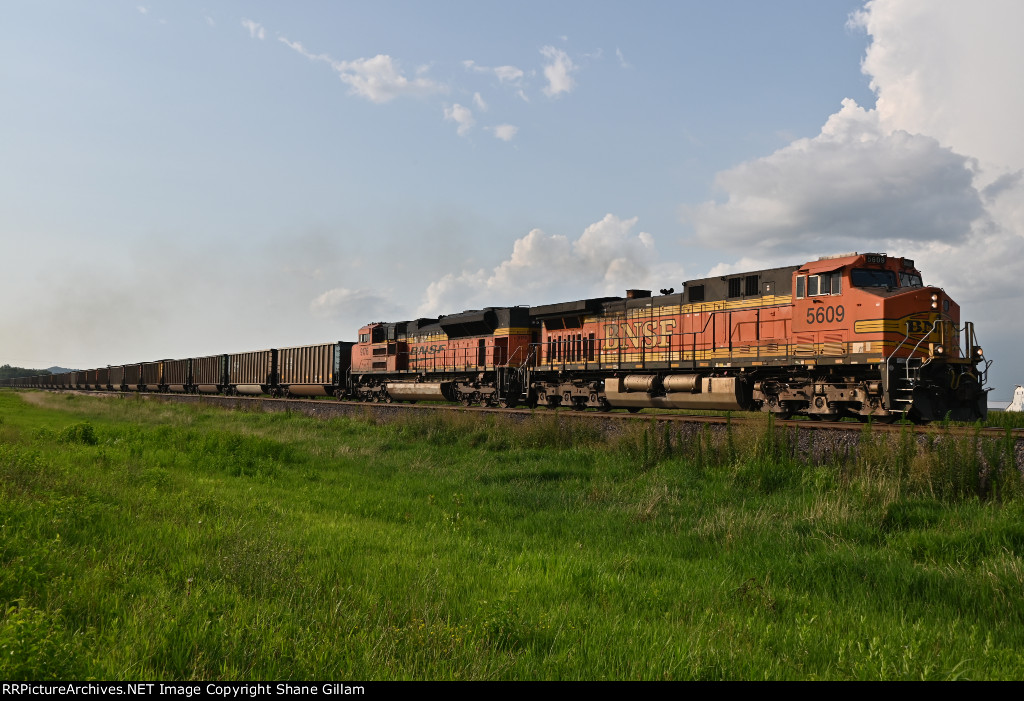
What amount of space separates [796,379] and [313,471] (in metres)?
11.4

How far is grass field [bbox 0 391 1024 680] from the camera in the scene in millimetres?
4383

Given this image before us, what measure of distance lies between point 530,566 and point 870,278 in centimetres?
1274

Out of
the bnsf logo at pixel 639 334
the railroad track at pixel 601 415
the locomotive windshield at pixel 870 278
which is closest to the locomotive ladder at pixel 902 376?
the railroad track at pixel 601 415

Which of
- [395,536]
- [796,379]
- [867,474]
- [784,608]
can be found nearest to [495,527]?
[395,536]

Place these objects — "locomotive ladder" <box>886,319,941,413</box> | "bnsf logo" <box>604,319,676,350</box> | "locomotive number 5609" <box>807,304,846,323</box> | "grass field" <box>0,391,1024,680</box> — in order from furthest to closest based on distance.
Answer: "bnsf logo" <box>604,319,676,350</box> → "locomotive number 5609" <box>807,304,846,323</box> → "locomotive ladder" <box>886,319,941,413</box> → "grass field" <box>0,391,1024,680</box>

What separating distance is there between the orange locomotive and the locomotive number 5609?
3cm

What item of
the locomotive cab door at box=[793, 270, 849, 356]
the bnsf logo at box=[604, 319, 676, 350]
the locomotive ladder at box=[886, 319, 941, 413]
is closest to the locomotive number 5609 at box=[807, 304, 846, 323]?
the locomotive cab door at box=[793, 270, 849, 356]

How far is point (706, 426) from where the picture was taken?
12.5m

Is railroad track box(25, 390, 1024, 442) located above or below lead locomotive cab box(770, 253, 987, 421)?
below

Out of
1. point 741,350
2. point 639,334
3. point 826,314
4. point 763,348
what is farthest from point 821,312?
point 639,334

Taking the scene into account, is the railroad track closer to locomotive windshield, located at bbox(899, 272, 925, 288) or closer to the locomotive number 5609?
the locomotive number 5609
